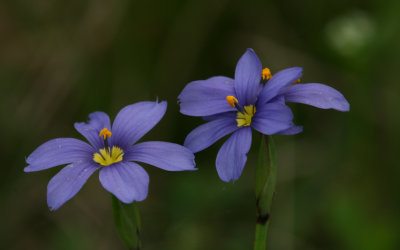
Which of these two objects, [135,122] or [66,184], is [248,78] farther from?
[66,184]

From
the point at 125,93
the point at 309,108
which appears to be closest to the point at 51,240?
the point at 125,93

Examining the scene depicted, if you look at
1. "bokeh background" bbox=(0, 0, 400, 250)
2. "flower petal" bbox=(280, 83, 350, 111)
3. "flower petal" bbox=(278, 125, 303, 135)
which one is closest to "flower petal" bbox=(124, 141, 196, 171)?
"flower petal" bbox=(278, 125, 303, 135)

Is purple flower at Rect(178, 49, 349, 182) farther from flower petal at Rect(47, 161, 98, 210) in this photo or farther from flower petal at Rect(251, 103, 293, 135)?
flower petal at Rect(47, 161, 98, 210)

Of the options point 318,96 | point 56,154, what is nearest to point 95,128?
point 56,154

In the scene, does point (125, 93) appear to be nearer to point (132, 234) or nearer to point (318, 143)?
point (318, 143)

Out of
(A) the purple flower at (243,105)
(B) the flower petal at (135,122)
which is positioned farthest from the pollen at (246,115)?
(B) the flower petal at (135,122)
